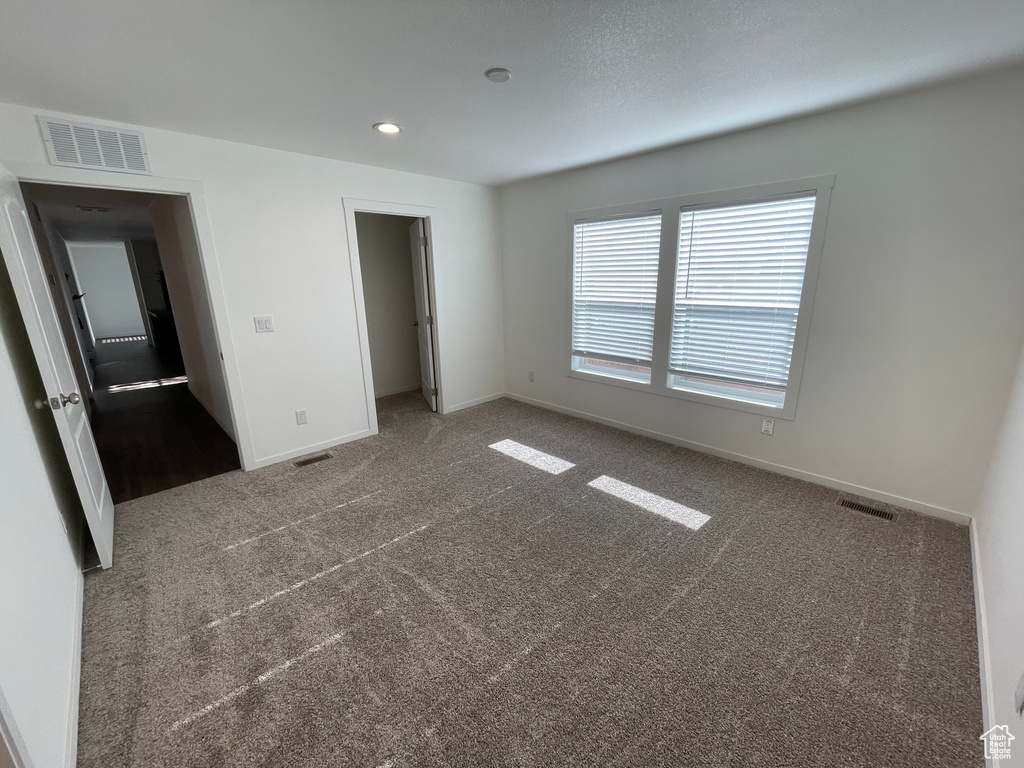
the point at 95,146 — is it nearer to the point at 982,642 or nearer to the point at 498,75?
the point at 498,75

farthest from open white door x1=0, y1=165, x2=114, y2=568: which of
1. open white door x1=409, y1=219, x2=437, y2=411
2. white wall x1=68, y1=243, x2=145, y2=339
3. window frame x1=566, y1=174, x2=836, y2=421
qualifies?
white wall x1=68, y1=243, x2=145, y2=339

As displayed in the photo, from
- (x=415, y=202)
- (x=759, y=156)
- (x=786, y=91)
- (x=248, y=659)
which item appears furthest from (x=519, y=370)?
(x=248, y=659)

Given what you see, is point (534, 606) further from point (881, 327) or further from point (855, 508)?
point (881, 327)

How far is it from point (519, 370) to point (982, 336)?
3.67 meters

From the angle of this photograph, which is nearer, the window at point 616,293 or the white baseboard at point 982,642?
the white baseboard at point 982,642

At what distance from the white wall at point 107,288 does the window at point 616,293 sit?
12.3 metres

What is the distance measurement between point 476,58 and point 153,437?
449cm

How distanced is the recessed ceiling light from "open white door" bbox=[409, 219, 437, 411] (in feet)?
7.46

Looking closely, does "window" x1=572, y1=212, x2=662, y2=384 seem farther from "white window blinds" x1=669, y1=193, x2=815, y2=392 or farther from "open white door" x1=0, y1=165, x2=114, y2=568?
"open white door" x1=0, y1=165, x2=114, y2=568

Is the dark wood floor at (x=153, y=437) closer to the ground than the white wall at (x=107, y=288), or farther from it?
closer to the ground

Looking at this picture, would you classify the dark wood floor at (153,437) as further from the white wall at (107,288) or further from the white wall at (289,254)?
the white wall at (107,288)

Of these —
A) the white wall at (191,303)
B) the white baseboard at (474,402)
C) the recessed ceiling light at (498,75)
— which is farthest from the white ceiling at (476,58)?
the white baseboard at (474,402)

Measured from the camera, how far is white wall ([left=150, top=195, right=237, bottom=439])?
10.8 feet

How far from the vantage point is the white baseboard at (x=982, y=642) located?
1358mm
